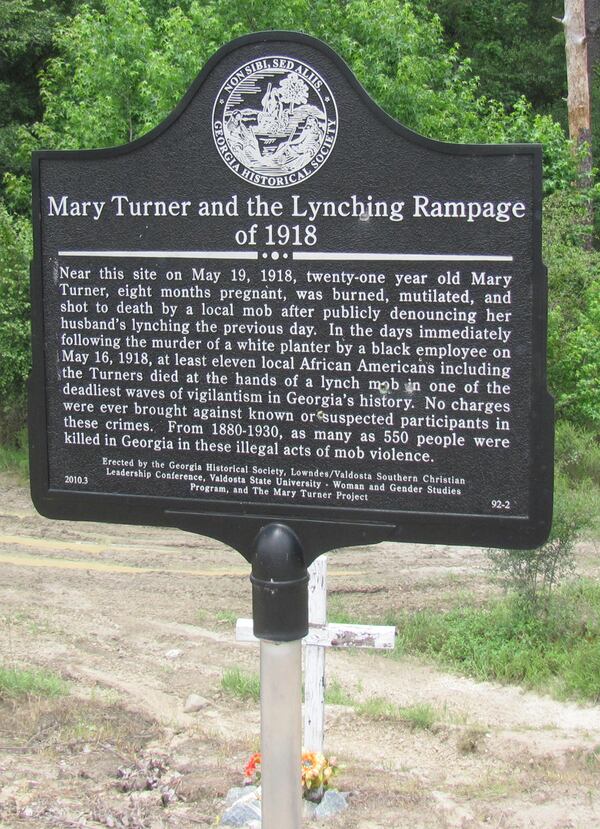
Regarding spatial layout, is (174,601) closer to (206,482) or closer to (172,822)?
(172,822)

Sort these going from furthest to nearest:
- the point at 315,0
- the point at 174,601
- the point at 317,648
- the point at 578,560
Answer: the point at 315,0, the point at 578,560, the point at 174,601, the point at 317,648

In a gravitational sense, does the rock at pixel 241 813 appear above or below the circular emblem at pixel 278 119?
below

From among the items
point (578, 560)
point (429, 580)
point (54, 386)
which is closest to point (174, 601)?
point (429, 580)

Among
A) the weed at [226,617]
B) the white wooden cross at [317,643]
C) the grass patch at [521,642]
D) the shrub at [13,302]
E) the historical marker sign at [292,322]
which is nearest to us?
the historical marker sign at [292,322]

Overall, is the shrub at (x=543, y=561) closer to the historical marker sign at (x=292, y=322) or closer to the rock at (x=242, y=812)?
the rock at (x=242, y=812)

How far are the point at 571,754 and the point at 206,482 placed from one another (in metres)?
2.99

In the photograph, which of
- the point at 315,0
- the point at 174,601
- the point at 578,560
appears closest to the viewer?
the point at 174,601

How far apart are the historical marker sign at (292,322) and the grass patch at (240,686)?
282 cm

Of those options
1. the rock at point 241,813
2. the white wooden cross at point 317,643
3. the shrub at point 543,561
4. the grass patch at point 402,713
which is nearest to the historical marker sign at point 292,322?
the white wooden cross at point 317,643

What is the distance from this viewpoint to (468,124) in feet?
50.0

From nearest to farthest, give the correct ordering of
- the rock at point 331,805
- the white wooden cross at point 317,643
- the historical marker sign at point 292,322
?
1. the historical marker sign at point 292,322
2. the rock at point 331,805
3. the white wooden cross at point 317,643

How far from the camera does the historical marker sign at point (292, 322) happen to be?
3.17 m

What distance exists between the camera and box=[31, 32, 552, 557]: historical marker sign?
3174mm

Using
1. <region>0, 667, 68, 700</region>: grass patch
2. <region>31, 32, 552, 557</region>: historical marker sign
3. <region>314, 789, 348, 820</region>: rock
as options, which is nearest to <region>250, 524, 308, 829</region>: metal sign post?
<region>31, 32, 552, 557</region>: historical marker sign
